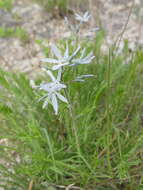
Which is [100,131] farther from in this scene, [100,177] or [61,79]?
[61,79]

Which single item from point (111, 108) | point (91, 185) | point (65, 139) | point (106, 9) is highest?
point (106, 9)

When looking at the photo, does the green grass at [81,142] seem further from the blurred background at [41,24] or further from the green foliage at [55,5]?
the green foliage at [55,5]

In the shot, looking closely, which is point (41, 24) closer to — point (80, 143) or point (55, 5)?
point (55, 5)

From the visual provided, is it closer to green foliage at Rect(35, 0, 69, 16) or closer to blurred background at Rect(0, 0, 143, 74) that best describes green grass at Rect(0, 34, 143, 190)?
blurred background at Rect(0, 0, 143, 74)

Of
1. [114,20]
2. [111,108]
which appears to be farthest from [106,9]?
[111,108]

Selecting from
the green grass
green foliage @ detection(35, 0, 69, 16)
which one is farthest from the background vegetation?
green foliage @ detection(35, 0, 69, 16)

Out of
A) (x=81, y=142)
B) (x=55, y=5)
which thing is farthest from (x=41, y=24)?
(x=81, y=142)
